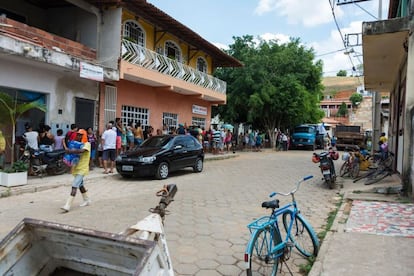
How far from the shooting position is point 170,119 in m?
19.8

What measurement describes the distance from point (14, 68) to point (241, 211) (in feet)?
27.6

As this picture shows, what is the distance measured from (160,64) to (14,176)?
878 cm

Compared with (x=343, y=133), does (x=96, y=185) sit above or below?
below

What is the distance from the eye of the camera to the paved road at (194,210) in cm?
482

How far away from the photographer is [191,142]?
13234mm

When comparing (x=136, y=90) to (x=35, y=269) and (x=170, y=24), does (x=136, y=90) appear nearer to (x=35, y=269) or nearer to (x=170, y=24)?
(x=170, y=24)

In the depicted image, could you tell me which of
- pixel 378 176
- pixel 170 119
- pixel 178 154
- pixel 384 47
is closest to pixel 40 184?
pixel 178 154

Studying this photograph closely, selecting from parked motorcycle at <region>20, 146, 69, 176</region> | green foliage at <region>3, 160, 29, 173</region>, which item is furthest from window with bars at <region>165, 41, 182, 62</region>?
green foliage at <region>3, 160, 29, 173</region>

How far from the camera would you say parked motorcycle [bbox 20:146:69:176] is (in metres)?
10.7

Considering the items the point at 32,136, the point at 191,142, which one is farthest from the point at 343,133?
the point at 32,136

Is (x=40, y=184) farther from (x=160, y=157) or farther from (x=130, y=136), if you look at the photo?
(x=130, y=136)

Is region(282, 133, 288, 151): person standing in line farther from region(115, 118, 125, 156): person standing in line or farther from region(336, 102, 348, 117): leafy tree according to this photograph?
region(336, 102, 348, 117): leafy tree

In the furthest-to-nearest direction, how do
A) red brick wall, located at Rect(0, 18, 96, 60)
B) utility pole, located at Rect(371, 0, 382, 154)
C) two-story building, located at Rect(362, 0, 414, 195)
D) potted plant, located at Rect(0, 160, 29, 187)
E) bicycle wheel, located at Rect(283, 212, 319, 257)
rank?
utility pole, located at Rect(371, 0, 382, 154) → red brick wall, located at Rect(0, 18, 96, 60) → potted plant, located at Rect(0, 160, 29, 187) → two-story building, located at Rect(362, 0, 414, 195) → bicycle wheel, located at Rect(283, 212, 319, 257)

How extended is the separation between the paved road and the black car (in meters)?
0.35
